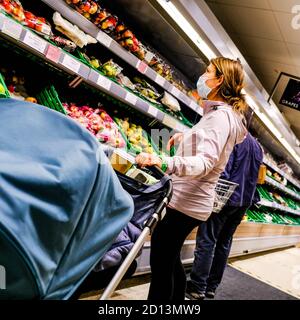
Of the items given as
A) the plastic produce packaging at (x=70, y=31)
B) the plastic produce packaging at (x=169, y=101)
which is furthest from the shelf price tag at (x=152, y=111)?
the plastic produce packaging at (x=70, y=31)

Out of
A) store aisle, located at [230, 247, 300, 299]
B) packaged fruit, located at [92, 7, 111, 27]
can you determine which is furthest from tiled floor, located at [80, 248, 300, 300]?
packaged fruit, located at [92, 7, 111, 27]

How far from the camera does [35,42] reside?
189 centimetres

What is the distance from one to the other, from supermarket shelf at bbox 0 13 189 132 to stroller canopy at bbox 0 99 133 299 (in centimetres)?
81

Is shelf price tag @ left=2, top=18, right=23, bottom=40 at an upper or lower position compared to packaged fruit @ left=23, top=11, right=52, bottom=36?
lower

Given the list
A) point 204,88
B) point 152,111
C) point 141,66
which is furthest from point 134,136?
point 204,88

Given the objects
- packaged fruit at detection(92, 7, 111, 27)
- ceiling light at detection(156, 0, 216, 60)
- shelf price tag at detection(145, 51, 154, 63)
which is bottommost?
shelf price tag at detection(145, 51, 154, 63)

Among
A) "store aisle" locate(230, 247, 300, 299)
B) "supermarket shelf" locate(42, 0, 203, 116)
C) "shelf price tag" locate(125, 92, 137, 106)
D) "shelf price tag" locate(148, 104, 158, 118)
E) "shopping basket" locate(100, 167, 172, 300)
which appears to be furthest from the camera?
"store aisle" locate(230, 247, 300, 299)

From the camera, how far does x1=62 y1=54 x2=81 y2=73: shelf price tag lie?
6.86ft

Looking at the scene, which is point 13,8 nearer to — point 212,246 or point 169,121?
point 169,121

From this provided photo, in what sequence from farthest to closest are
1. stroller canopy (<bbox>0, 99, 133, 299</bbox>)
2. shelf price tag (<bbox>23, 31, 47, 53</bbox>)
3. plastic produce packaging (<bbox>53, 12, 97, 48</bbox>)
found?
plastic produce packaging (<bbox>53, 12, 97, 48</bbox>), shelf price tag (<bbox>23, 31, 47, 53</bbox>), stroller canopy (<bbox>0, 99, 133, 299</bbox>)

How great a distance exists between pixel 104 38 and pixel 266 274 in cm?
360
